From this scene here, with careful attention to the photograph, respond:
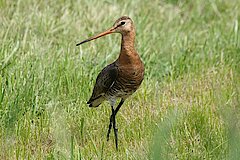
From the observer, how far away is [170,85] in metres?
Result: 7.88

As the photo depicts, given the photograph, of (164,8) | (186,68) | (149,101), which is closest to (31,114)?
(149,101)

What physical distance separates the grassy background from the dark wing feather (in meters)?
0.20

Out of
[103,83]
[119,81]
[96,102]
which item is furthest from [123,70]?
[96,102]

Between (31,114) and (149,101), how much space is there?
49.5 inches

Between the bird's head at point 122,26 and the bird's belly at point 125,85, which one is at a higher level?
the bird's head at point 122,26

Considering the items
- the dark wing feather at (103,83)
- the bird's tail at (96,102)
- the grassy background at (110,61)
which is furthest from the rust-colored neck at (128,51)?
the grassy background at (110,61)

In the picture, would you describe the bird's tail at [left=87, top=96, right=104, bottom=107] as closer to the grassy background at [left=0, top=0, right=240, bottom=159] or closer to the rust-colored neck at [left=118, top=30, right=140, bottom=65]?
the grassy background at [left=0, top=0, right=240, bottom=159]

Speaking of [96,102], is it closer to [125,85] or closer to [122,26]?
[125,85]

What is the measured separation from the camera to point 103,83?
6590mm

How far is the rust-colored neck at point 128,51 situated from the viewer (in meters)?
6.42

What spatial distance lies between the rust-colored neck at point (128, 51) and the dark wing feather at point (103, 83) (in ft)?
0.37

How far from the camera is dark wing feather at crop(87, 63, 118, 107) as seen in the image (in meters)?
6.50

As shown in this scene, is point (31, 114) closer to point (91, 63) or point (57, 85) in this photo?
point (57, 85)

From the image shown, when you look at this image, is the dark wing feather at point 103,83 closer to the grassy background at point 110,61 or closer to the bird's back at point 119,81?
the bird's back at point 119,81
